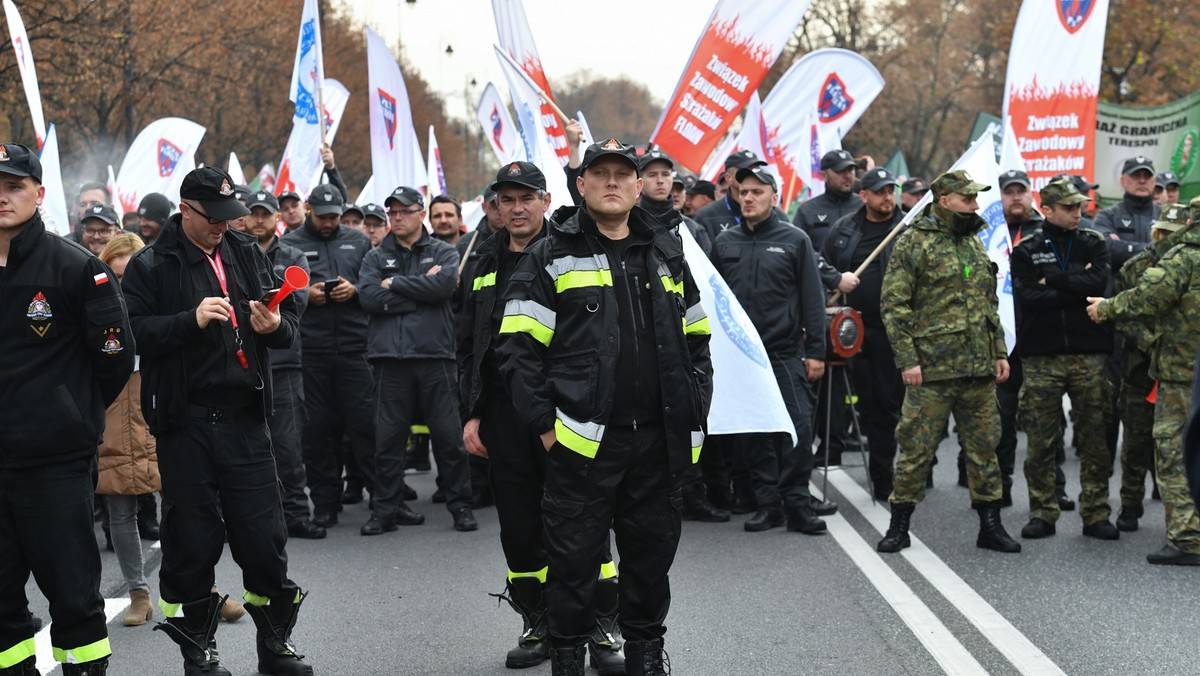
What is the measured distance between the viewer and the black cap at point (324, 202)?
10.0m

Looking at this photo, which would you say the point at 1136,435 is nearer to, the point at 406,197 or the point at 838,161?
the point at 838,161

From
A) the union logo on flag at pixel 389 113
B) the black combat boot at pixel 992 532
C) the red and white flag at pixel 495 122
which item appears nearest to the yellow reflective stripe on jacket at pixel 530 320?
the black combat boot at pixel 992 532

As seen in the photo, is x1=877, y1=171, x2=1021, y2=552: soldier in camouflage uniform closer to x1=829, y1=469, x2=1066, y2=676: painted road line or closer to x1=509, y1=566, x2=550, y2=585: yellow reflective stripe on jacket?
x1=829, y1=469, x2=1066, y2=676: painted road line

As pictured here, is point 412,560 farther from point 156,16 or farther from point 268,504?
point 156,16

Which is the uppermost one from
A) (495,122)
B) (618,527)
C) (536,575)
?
(495,122)

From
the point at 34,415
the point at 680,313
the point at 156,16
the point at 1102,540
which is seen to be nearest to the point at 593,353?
the point at 680,313

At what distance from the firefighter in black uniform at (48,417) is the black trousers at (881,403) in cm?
618

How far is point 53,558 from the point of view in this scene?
509 centimetres

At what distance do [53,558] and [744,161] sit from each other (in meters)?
5.63

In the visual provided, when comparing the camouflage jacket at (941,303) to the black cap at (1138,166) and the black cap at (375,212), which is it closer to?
the black cap at (1138,166)

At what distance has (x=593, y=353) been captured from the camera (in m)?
5.25

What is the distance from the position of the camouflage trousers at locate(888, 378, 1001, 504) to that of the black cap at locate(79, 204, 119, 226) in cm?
585

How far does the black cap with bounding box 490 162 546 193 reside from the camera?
20.8 ft

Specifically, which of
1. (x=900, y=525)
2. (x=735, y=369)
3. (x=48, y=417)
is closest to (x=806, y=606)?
(x=900, y=525)
